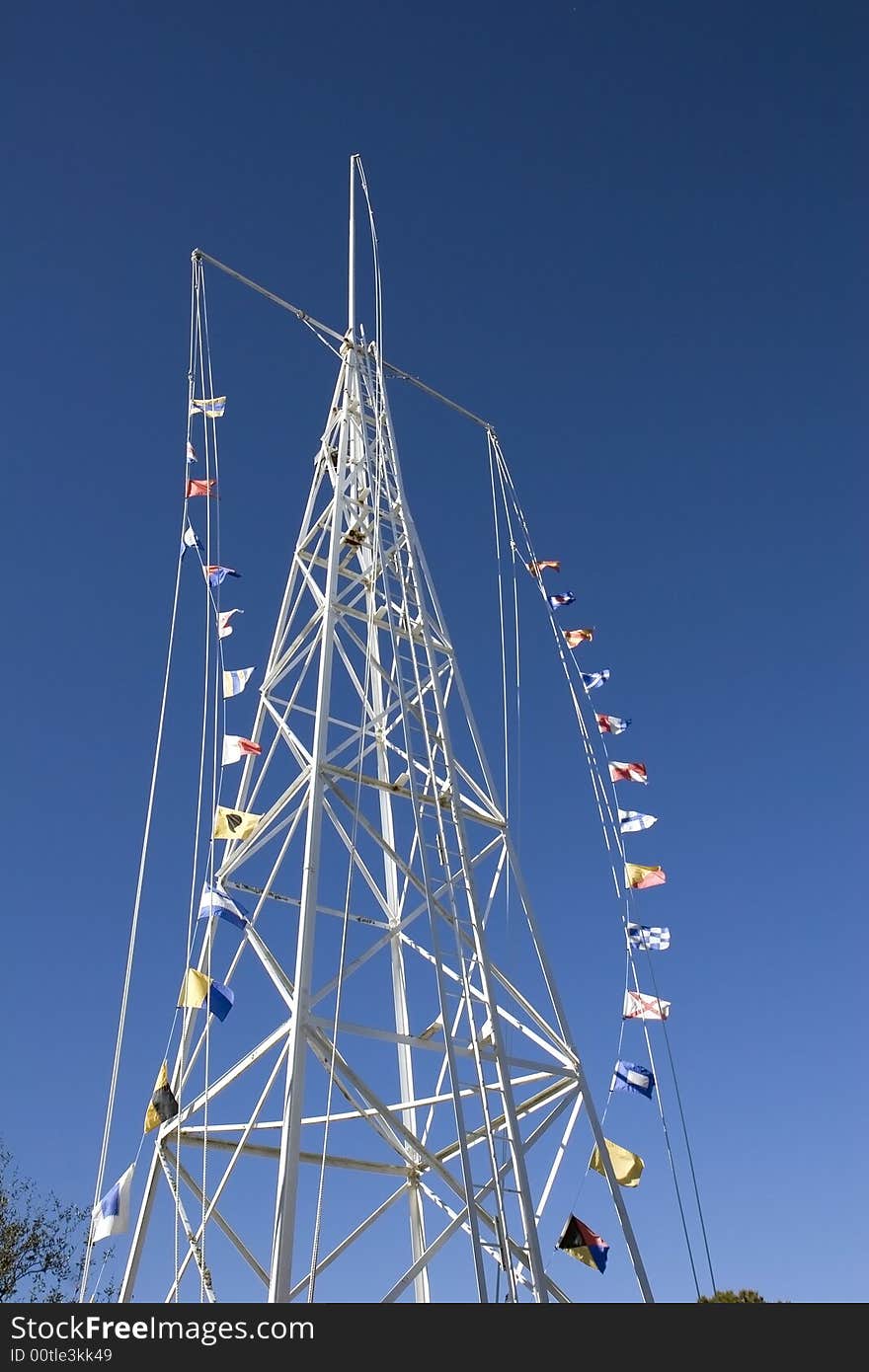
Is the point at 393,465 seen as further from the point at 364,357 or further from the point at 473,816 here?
the point at 473,816

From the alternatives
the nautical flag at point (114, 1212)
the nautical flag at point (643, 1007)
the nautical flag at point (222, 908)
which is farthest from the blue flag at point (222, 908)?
the nautical flag at point (643, 1007)

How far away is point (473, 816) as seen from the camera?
439 inches

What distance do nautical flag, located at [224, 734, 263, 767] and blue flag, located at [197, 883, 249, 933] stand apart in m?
2.09

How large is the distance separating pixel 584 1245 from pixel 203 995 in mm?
4388

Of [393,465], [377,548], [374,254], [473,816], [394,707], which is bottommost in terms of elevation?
[473,816]

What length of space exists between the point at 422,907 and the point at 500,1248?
3.31 m

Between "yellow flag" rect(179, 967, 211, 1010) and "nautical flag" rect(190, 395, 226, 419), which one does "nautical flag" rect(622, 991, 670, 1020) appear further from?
"nautical flag" rect(190, 395, 226, 419)

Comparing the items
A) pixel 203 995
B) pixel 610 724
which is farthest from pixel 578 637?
pixel 203 995

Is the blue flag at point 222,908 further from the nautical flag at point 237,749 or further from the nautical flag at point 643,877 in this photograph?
the nautical flag at point 643,877

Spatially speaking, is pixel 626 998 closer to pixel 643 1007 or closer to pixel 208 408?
pixel 643 1007

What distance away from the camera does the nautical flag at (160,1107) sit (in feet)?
29.2

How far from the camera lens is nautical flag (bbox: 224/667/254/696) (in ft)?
41.8

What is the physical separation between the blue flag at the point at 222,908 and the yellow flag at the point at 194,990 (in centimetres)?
58
